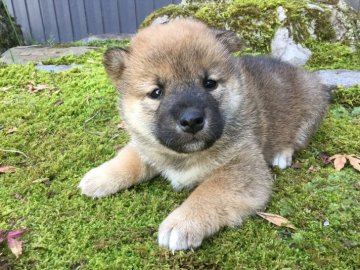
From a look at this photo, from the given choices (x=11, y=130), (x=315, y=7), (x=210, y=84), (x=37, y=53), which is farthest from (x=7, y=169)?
(x=315, y=7)

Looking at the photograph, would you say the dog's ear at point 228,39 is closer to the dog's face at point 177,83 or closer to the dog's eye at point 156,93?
the dog's face at point 177,83

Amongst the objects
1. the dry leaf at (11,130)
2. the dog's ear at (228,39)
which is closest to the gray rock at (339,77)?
the dog's ear at (228,39)

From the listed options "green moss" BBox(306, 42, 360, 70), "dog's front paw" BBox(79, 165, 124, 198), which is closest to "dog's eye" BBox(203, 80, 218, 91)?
"dog's front paw" BBox(79, 165, 124, 198)

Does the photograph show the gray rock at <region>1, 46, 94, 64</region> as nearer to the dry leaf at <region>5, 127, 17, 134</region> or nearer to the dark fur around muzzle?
the dry leaf at <region>5, 127, 17, 134</region>

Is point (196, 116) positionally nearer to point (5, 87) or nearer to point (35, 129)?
point (35, 129)

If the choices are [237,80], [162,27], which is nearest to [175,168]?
[237,80]

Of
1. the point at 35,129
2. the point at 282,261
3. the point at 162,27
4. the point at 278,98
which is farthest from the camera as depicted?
the point at 35,129

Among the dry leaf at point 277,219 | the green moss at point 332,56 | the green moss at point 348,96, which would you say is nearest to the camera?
the dry leaf at point 277,219
